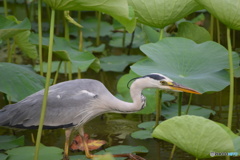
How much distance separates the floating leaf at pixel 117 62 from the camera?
209 inches

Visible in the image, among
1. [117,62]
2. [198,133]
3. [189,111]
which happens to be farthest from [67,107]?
[117,62]

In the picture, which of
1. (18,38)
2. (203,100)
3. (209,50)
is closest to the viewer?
(209,50)

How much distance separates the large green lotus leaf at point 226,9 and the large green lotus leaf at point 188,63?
1.58ft

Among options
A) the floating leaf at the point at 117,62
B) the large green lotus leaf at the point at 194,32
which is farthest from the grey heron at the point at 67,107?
the floating leaf at the point at 117,62

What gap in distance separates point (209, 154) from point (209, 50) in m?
1.14

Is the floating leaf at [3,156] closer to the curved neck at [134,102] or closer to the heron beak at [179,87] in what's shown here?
the curved neck at [134,102]

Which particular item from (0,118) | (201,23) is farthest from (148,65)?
(201,23)

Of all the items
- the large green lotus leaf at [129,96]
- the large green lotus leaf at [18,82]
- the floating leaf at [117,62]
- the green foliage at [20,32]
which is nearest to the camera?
the green foliage at [20,32]

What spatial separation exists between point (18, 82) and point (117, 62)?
2.12 metres

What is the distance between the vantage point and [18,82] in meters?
3.48

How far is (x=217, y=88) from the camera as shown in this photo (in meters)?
3.31

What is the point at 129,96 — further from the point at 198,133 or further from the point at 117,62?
the point at 198,133

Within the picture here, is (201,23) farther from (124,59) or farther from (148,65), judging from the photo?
(148,65)

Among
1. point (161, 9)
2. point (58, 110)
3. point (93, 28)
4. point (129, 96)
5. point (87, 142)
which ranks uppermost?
point (161, 9)
